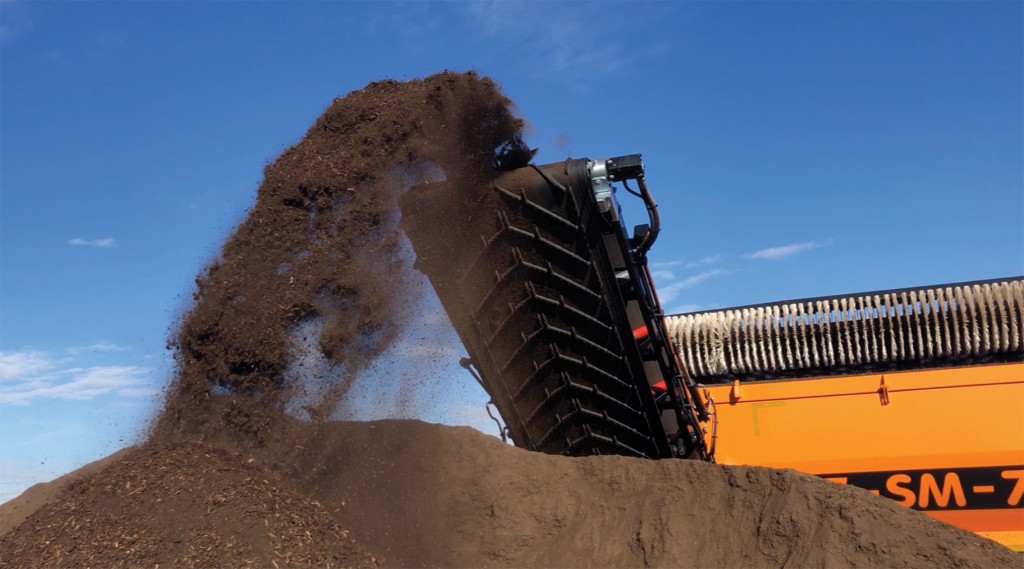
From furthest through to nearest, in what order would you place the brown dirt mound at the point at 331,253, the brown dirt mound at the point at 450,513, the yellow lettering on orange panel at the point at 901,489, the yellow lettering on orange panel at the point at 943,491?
the yellow lettering on orange panel at the point at 901,489, the yellow lettering on orange panel at the point at 943,491, the brown dirt mound at the point at 331,253, the brown dirt mound at the point at 450,513

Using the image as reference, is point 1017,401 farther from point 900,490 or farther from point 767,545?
point 767,545

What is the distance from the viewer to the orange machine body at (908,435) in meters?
5.49

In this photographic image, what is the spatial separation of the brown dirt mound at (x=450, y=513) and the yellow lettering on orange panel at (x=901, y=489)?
3.97ft

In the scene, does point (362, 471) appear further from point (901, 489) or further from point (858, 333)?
point (858, 333)

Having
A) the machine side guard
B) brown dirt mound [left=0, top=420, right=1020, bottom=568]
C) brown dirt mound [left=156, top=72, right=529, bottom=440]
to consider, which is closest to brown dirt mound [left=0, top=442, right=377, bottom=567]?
brown dirt mound [left=0, top=420, right=1020, bottom=568]

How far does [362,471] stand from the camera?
5133 millimetres

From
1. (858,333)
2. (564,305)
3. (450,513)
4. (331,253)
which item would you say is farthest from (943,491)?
(331,253)

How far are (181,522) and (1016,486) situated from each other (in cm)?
496

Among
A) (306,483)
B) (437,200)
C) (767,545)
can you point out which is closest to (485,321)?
(437,200)

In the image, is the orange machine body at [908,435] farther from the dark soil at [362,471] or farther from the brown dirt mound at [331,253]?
the brown dirt mound at [331,253]

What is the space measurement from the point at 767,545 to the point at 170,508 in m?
3.06

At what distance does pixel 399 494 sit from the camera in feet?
17.2

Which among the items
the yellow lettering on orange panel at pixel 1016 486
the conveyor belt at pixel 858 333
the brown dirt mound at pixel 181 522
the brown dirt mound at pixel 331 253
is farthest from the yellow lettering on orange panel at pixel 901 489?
the brown dirt mound at pixel 181 522

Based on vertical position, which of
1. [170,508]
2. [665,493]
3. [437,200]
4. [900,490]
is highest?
[437,200]
